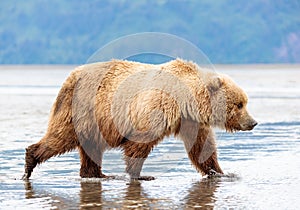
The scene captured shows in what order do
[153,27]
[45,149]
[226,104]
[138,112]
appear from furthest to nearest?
[153,27], [45,149], [226,104], [138,112]

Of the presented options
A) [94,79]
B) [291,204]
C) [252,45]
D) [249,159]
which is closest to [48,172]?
[94,79]

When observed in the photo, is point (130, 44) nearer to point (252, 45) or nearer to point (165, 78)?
point (165, 78)

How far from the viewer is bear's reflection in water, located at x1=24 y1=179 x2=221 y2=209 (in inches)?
233

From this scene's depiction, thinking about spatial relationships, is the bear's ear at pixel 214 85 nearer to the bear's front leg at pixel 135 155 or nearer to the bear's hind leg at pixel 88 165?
the bear's front leg at pixel 135 155

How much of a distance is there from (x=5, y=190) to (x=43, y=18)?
88.1m

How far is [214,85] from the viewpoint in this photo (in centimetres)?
709

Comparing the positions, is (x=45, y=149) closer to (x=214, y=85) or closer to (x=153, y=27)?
(x=214, y=85)

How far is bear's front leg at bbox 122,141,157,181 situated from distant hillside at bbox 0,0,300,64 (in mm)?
79294

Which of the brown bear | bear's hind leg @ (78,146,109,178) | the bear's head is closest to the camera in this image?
the brown bear

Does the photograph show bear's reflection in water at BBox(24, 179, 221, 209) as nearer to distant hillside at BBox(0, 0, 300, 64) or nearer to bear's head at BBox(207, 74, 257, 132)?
bear's head at BBox(207, 74, 257, 132)

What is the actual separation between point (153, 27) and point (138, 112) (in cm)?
8101

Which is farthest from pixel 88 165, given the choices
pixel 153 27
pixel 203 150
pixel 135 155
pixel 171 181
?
pixel 153 27

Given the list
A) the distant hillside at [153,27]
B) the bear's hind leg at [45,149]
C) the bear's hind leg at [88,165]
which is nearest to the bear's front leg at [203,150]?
the bear's hind leg at [88,165]

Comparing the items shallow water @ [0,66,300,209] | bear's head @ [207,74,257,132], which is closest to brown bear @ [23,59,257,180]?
bear's head @ [207,74,257,132]
